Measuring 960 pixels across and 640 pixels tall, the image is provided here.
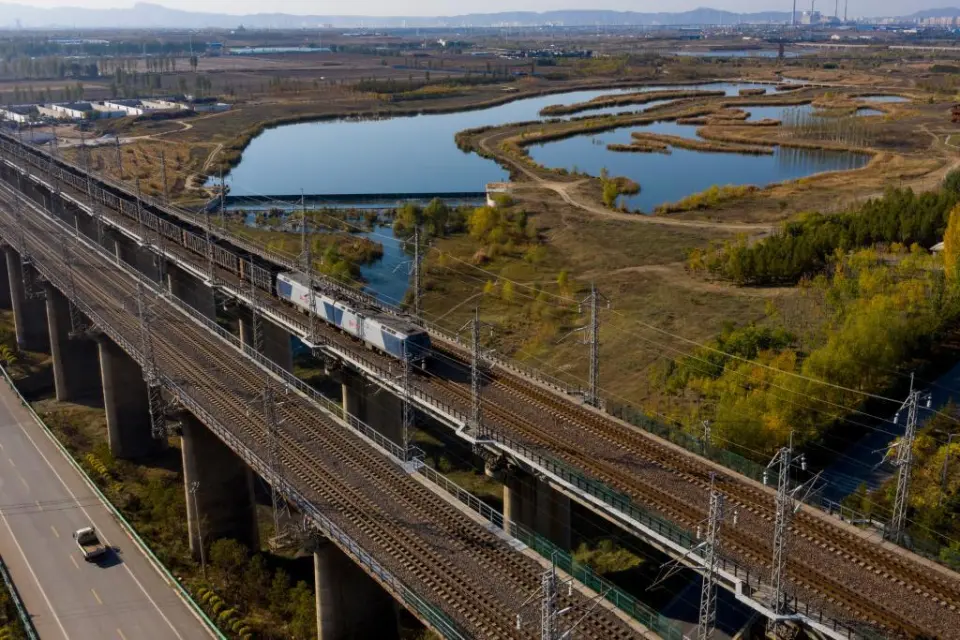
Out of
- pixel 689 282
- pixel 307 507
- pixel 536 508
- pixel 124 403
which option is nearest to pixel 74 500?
pixel 124 403

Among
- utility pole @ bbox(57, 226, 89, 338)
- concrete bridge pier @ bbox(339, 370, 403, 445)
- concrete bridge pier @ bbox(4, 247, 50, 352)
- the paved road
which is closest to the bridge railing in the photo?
utility pole @ bbox(57, 226, 89, 338)

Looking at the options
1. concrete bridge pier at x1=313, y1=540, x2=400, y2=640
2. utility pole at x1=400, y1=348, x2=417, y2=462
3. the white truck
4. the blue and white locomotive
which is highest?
the blue and white locomotive

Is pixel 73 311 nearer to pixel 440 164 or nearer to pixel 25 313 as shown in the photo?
pixel 25 313

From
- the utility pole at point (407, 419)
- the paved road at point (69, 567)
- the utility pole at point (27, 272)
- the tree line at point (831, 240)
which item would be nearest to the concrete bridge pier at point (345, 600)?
the utility pole at point (407, 419)

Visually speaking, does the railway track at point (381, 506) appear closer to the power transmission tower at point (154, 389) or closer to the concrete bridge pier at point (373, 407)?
the power transmission tower at point (154, 389)

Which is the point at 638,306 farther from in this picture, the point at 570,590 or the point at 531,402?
the point at 570,590

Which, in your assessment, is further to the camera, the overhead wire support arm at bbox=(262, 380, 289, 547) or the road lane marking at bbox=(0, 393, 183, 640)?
the road lane marking at bbox=(0, 393, 183, 640)

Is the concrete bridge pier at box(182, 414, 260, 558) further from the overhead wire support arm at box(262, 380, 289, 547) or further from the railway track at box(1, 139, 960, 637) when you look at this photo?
the railway track at box(1, 139, 960, 637)
